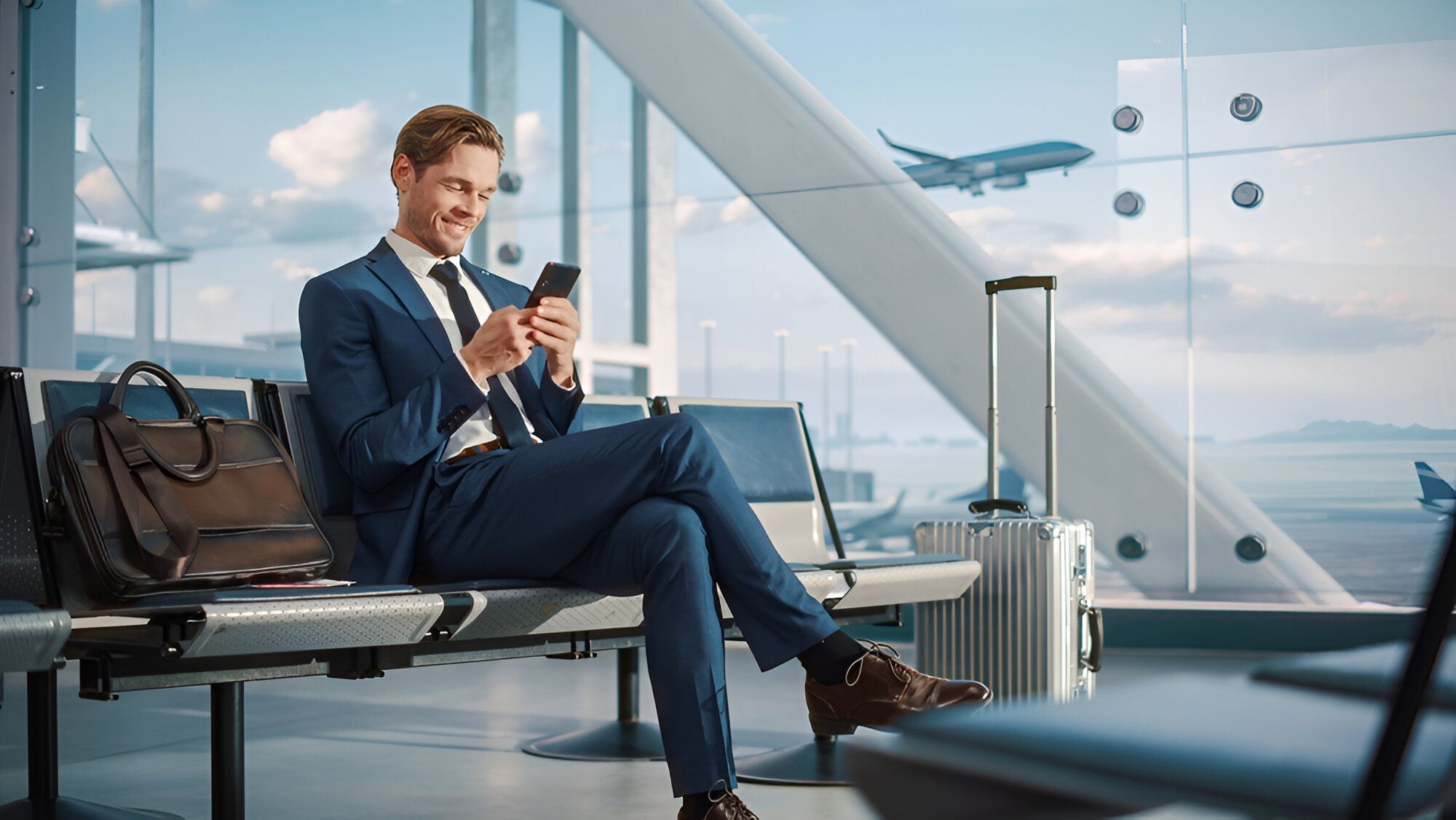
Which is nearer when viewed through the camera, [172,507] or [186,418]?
[172,507]

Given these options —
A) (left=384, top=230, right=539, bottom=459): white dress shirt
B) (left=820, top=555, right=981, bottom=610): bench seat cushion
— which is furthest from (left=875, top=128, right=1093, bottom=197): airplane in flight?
(left=384, top=230, right=539, bottom=459): white dress shirt

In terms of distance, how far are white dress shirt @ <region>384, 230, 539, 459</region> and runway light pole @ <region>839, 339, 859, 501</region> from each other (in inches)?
130

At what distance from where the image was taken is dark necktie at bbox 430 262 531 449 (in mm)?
2570

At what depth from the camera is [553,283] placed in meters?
2.44

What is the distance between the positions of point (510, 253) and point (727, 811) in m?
4.76

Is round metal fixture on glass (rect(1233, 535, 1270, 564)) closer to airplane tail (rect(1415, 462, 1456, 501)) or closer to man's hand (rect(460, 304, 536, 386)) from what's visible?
airplane tail (rect(1415, 462, 1456, 501))

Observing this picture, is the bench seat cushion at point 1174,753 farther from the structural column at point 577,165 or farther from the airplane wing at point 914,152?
the structural column at point 577,165

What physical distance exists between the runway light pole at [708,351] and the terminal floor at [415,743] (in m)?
1.37

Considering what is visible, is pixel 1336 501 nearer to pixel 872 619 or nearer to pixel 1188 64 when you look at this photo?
pixel 1188 64

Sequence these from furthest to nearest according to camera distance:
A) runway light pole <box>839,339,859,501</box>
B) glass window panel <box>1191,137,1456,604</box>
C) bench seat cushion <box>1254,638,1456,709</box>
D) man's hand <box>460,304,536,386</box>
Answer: runway light pole <box>839,339,859,501</box>, glass window panel <box>1191,137,1456,604</box>, man's hand <box>460,304,536,386</box>, bench seat cushion <box>1254,638,1456,709</box>

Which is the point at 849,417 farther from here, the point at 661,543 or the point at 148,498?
the point at 148,498

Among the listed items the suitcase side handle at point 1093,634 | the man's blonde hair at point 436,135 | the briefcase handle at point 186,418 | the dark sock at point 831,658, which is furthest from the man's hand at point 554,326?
the suitcase side handle at point 1093,634

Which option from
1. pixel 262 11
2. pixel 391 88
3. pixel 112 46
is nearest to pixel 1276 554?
pixel 391 88

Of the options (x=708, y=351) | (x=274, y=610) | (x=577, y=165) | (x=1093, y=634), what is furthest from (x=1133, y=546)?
(x=274, y=610)
